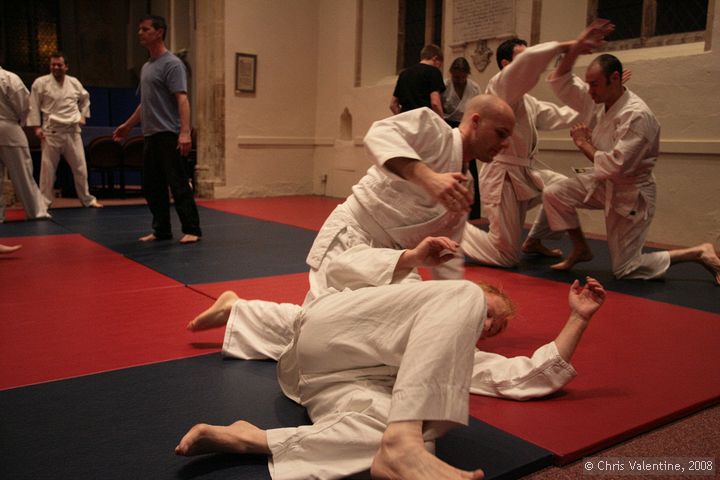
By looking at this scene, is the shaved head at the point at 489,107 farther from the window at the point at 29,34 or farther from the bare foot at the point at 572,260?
the window at the point at 29,34

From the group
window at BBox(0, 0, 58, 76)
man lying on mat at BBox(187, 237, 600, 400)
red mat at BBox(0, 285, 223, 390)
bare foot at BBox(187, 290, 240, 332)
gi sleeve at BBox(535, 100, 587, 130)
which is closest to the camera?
man lying on mat at BBox(187, 237, 600, 400)

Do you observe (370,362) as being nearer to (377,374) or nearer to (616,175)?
(377,374)

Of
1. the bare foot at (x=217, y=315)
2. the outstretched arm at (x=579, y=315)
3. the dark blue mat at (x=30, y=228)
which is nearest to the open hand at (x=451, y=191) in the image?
the outstretched arm at (x=579, y=315)

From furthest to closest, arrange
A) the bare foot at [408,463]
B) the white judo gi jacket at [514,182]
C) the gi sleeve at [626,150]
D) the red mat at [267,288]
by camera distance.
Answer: the white judo gi jacket at [514,182] < the gi sleeve at [626,150] < the red mat at [267,288] < the bare foot at [408,463]

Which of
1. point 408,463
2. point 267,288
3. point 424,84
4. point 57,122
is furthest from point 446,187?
point 57,122

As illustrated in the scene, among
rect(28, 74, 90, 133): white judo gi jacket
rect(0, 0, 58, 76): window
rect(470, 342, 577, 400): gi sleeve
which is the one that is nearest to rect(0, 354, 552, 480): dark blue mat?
rect(470, 342, 577, 400): gi sleeve

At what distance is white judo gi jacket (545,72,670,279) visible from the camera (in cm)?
452

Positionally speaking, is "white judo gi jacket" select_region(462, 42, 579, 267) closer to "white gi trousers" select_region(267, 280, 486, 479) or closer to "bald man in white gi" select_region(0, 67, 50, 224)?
"white gi trousers" select_region(267, 280, 486, 479)

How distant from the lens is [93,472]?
70.2 inches

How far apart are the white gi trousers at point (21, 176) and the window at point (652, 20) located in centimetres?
660

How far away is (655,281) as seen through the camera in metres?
4.71

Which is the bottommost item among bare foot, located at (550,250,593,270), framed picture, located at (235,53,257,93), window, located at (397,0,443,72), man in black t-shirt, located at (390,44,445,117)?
bare foot, located at (550,250,593,270)

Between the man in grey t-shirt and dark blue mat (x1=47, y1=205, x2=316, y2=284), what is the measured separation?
38 cm

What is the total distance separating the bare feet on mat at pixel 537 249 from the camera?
18.6 feet
